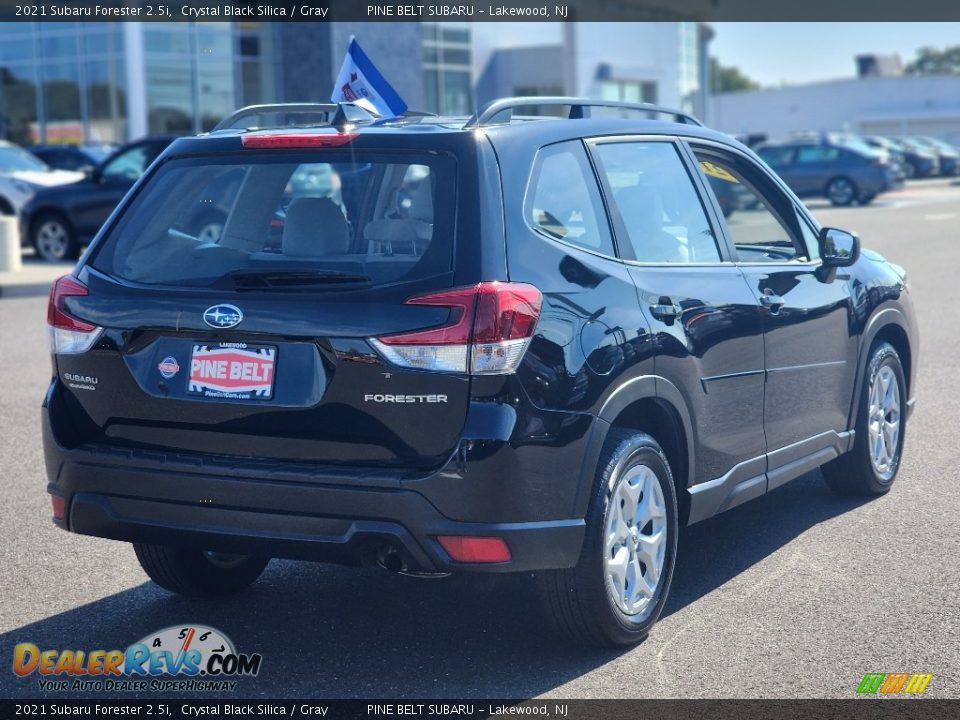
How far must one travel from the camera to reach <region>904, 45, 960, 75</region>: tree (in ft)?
550

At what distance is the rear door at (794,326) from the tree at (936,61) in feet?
565

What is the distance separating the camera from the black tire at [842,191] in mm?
35781

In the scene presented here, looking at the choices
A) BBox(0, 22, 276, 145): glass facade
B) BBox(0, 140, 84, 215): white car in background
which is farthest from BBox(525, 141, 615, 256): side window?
BBox(0, 22, 276, 145): glass facade

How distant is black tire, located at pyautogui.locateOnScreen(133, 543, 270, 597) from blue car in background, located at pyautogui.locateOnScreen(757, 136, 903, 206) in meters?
32.1

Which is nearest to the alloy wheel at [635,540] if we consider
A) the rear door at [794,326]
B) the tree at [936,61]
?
the rear door at [794,326]

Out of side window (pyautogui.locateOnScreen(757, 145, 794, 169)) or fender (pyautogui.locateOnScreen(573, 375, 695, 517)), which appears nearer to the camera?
fender (pyautogui.locateOnScreen(573, 375, 695, 517))

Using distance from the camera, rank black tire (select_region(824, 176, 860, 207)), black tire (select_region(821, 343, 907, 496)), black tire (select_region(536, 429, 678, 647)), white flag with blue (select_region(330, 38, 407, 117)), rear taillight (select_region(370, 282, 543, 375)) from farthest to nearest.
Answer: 1. black tire (select_region(824, 176, 860, 207))
2. black tire (select_region(821, 343, 907, 496))
3. white flag with blue (select_region(330, 38, 407, 117))
4. black tire (select_region(536, 429, 678, 647))
5. rear taillight (select_region(370, 282, 543, 375))

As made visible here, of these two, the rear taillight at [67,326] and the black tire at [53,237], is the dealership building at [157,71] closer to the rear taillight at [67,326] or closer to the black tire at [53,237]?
the black tire at [53,237]

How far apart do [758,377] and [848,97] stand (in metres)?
97.0

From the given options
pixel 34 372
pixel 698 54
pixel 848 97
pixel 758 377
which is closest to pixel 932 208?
pixel 34 372

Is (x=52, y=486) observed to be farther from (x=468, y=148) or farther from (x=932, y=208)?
(x=932, y=208)

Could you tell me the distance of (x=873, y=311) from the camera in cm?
630

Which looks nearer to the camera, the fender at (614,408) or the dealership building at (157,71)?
the fender at (614,408)

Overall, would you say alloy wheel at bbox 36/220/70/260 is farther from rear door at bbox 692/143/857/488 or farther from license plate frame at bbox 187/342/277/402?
license plate frame at bbox 187/342/277/402
